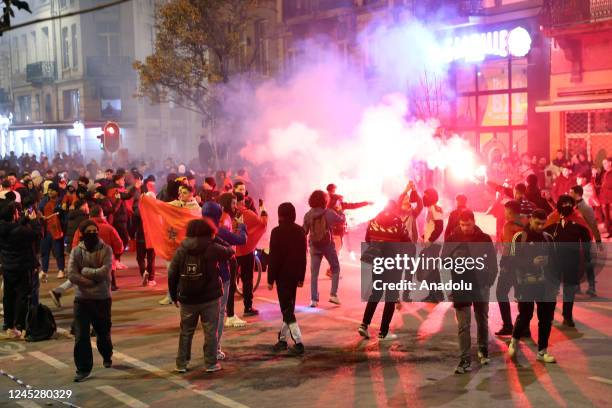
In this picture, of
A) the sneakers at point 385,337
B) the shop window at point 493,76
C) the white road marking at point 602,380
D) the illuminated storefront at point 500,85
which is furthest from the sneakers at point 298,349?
the shop window at point 493,76

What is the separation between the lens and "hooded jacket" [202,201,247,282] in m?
8.95

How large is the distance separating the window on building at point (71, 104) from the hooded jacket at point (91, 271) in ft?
133

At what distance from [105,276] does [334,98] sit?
781 inches

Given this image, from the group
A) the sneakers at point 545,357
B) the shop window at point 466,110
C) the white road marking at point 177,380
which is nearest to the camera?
the white road marking at point 177,380

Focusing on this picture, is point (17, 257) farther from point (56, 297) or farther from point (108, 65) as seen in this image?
point (108, 65)

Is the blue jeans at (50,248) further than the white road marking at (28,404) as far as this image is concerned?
Yes

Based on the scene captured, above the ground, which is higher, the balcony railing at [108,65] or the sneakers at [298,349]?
the balcony railing at [108,65]

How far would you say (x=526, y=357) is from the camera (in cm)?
852

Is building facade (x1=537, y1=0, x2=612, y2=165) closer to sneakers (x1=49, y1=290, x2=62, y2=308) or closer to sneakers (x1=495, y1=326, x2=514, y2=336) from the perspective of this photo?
sneakers (x1=495, y1=326, x2=514, y2=336)

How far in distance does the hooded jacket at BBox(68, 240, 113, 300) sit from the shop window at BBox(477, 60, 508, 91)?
61.4ft

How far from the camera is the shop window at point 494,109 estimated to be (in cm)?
2502

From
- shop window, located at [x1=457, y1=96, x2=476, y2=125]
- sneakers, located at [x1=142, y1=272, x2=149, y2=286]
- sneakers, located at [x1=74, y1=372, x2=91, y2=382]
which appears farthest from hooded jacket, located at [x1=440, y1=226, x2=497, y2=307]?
shop window, located at [x1=457, y1=96, x2=476, y2=125]

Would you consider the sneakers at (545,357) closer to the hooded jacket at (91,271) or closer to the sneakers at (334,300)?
the sneakers at (334,300)

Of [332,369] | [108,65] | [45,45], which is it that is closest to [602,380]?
[332,369]
